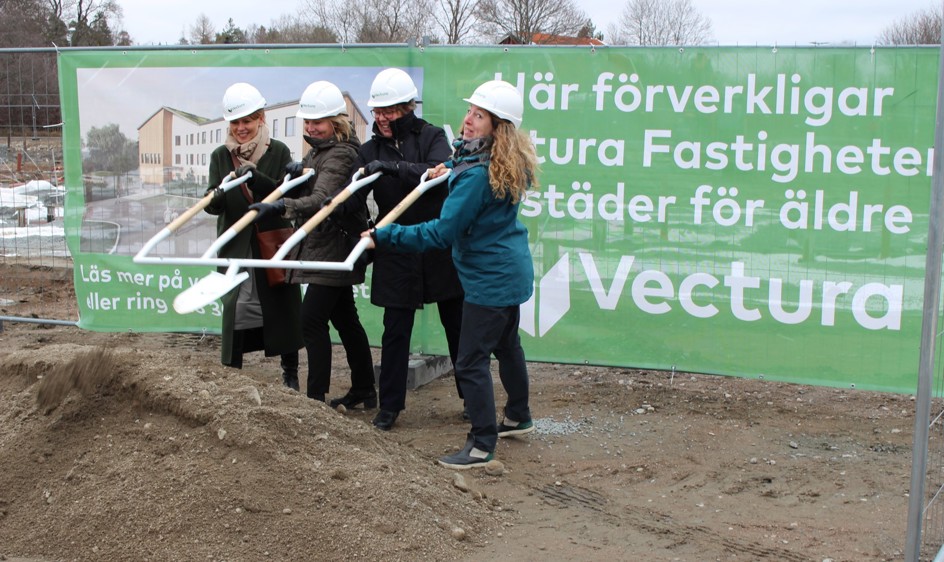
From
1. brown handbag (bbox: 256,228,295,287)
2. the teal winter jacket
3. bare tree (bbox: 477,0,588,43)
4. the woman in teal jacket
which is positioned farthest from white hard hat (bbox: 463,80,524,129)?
bare tree (bbox: 477,0,588,43)

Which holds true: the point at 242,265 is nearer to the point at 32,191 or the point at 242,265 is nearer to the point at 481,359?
the point at 481,359

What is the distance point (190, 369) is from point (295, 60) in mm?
2730

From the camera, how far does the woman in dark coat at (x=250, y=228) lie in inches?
234

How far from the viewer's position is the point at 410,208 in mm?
5832

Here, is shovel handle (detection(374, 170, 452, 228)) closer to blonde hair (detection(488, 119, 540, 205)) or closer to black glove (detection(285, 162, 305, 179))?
blonde hair (detection(488, 119, 540, 205))

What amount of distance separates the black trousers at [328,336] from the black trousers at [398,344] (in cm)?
35

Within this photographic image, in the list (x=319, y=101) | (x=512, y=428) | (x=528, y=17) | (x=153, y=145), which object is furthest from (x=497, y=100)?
(x=528, y=17)

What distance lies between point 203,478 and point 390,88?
238cm

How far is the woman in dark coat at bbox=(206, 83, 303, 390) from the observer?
594 cm

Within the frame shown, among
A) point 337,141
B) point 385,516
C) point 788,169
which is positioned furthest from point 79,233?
point 788,169

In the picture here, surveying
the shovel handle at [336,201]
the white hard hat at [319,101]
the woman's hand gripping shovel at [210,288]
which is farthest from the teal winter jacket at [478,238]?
the white hard hat at [319,101]

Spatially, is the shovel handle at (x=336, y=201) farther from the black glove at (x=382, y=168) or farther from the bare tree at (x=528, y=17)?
the bare tree at (x=528, y=17)

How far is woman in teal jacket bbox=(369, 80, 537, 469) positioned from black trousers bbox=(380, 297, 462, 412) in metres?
0.61

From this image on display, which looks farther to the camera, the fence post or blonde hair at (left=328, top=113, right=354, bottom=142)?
blonde hair at (left=328, top=113, right=354, bottom=142)
